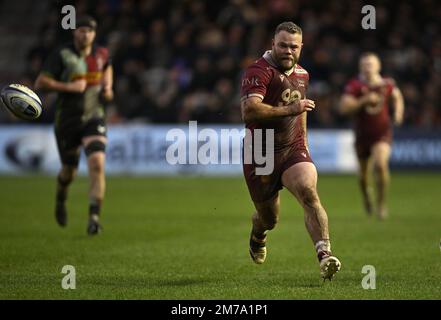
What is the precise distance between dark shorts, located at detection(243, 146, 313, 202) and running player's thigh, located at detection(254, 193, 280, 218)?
0.18 feet

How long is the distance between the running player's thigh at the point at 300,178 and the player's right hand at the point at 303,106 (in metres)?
0.54

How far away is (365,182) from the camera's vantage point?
16.0 metres

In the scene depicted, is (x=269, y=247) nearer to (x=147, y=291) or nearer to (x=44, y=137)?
(x=147, y=291)

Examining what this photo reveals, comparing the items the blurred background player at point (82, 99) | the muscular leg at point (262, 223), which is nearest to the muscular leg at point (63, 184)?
the blurred background player at point (82, 99)

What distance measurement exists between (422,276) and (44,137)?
17252mm

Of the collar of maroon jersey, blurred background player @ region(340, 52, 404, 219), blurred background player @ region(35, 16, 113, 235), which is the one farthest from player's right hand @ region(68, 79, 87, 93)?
blurred background player @ region(340, 52, 404, 219)

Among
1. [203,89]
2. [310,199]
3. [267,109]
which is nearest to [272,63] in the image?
[267,109]

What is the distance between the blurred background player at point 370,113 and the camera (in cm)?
1580

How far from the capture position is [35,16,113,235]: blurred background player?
1259 cm

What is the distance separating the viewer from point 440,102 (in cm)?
2553
